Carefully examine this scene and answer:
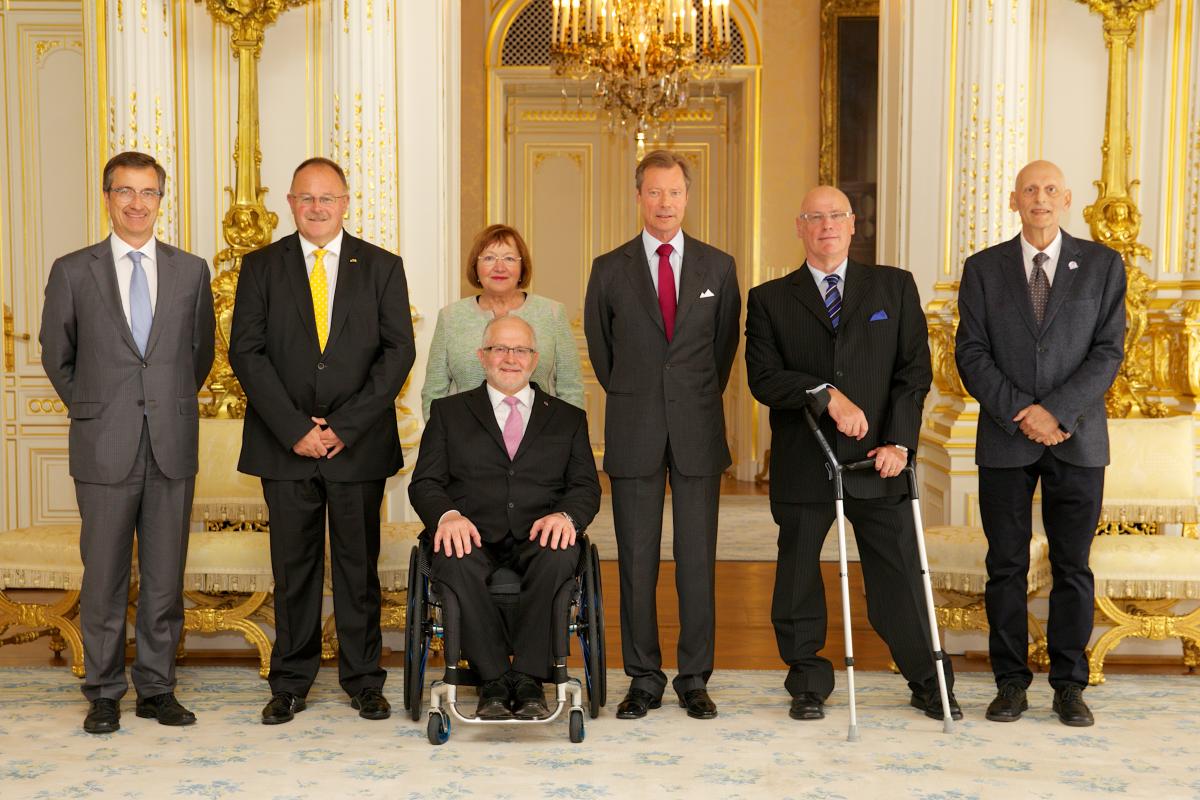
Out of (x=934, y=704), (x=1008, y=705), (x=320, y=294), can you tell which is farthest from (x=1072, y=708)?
(x=320, y=294)

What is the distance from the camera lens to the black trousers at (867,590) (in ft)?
12.5

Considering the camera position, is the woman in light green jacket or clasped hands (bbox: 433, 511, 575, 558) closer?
clasped hands (bbox: 433, 511, 575, 558)

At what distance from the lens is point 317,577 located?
3898 millimetres

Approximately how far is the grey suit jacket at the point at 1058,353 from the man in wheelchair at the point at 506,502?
1.28m

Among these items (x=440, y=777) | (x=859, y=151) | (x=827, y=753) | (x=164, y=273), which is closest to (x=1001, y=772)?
(x=827, y=753)

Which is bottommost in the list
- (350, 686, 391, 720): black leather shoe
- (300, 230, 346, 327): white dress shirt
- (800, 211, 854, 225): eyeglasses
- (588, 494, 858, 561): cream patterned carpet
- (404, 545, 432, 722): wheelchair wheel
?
(588, 494, 858, 561): cream patterned carpet

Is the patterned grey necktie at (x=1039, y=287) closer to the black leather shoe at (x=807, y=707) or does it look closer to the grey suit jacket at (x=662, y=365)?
the grey suit jacket at (x=662, y=365)

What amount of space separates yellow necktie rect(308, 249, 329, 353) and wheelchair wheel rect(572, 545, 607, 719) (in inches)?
42.8

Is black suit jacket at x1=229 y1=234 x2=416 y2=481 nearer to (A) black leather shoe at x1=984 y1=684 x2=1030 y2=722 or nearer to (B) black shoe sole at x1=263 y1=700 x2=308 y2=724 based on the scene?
(B) black shoe sole at x1=263 y1=700 x2=308 y2=724

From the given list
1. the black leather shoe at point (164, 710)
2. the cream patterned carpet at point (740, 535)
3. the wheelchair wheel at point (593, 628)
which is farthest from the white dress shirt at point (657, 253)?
the cream patterned carpet at point (740, 535)

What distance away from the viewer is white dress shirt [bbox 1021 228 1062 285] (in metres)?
3.83

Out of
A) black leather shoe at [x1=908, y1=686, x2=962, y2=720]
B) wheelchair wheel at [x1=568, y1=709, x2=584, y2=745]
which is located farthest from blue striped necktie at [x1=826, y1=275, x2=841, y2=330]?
wheelchair wheel at [x1=568, y1=709, x2=584, y2=745]

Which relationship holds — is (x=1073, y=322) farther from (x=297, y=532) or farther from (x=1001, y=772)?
(x=297, y=532)

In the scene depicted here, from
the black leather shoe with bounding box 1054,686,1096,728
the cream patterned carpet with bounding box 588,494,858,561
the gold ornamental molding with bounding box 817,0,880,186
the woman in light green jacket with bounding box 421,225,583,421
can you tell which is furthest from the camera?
the gold ornamental molding with bounding box 817,0,880,186
